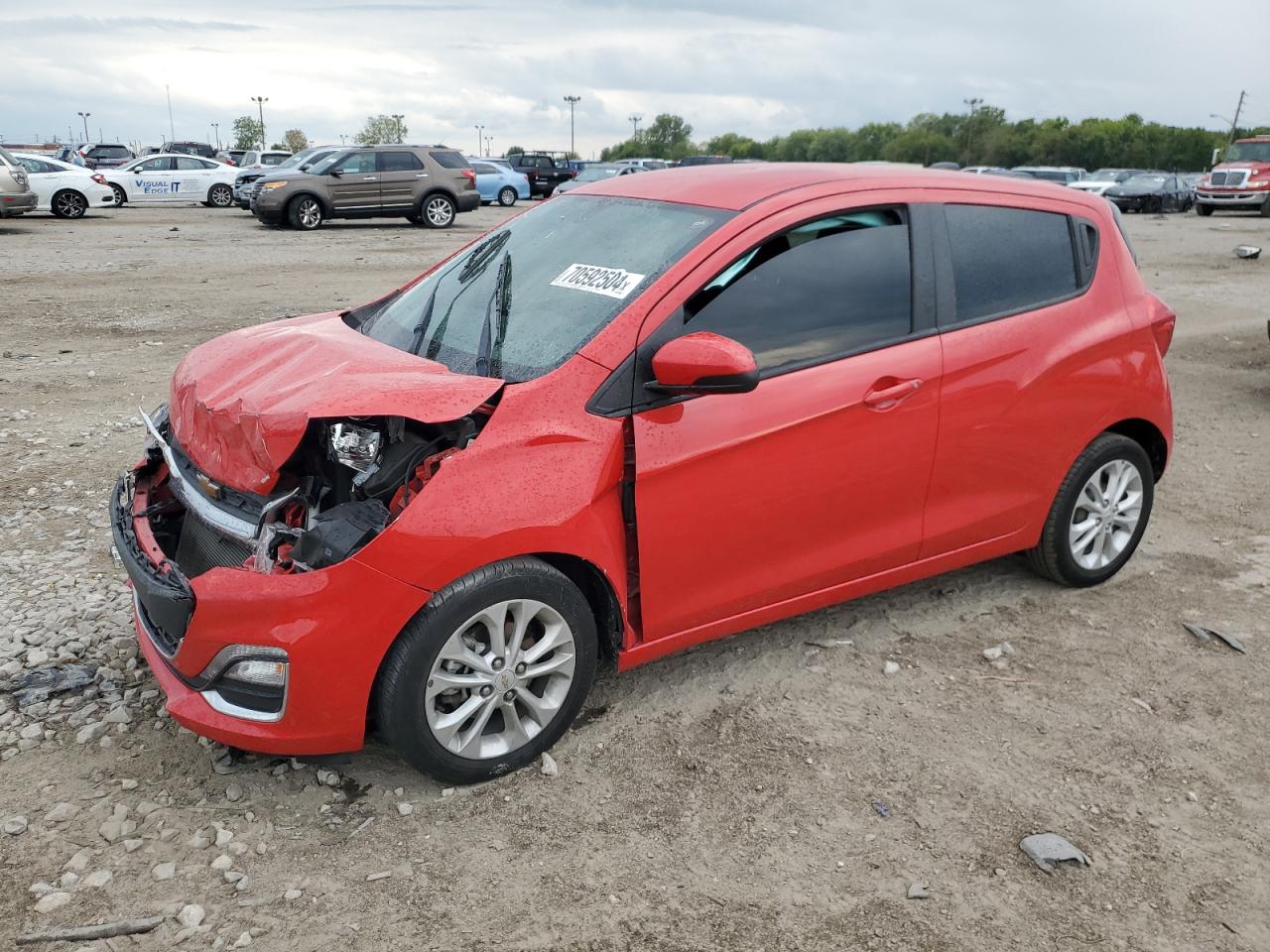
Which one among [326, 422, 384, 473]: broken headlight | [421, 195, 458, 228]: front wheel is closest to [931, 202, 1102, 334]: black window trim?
[326, 422, 384, 473]: broken headlight

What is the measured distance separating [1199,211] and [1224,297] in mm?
23467

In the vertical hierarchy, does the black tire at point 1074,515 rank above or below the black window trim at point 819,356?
below

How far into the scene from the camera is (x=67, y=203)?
23.1 meters

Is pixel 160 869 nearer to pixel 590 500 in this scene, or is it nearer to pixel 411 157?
pixel 590 500

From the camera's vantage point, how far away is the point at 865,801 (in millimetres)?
3207

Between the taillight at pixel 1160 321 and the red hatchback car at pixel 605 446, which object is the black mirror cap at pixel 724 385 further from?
the taillight at pixel 1160 321

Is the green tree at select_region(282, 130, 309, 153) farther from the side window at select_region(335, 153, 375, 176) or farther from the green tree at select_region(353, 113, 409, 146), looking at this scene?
the side window at select_region(335, 153, 375, 176)

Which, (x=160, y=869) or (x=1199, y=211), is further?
(x=1199, y=211)

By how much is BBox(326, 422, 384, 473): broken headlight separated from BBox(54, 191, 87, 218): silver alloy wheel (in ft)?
77.1

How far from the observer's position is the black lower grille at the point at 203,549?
317 centimetres

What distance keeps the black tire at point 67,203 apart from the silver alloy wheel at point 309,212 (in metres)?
5.77

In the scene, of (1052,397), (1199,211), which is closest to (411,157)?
(1052,397)

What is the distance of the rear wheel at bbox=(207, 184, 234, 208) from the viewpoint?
28688 mm

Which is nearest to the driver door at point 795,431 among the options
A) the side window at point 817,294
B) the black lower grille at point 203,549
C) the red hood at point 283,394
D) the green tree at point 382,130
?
the side window at point 817,294
